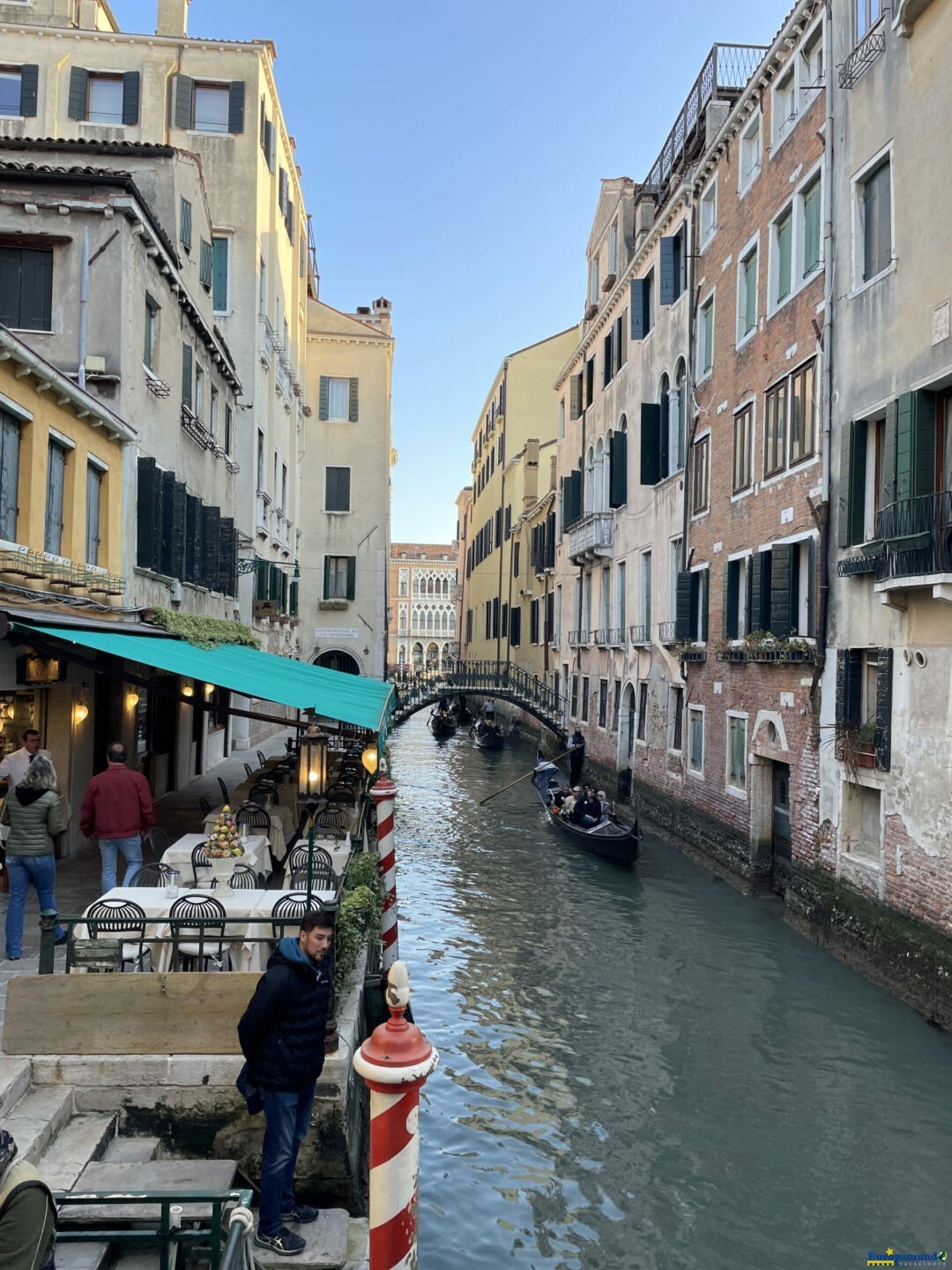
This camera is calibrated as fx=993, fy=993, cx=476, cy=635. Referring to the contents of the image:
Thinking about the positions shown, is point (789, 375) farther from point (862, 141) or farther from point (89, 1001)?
point (89, 1001)

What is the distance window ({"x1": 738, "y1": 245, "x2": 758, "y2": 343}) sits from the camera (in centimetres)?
1519

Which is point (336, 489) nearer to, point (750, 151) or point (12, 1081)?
point (750, 151)

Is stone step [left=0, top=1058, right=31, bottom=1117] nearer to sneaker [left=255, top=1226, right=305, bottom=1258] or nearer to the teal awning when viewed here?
sneaker [left=255, top=1226, right=305, bottom=1258]

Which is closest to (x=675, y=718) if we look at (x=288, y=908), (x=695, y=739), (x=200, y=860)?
(x=695, y=739)

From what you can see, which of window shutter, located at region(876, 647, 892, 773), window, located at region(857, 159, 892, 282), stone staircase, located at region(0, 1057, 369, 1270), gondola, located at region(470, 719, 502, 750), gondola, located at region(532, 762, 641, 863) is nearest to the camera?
stone staircase, located at region(0, 1057, 369, 1270)

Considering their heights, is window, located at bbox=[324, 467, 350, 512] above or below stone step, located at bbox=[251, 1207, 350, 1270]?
above

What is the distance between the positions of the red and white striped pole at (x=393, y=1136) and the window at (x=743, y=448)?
12.7 meters

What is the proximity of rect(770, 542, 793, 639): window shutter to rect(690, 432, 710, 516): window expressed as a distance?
4.07 meters

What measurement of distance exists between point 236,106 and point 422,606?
239 feet

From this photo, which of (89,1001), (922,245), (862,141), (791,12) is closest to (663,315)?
(791,12)

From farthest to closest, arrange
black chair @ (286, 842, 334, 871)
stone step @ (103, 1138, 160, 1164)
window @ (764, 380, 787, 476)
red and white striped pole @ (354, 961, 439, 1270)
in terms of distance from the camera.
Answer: window @ (764, 380, 787, 476) → black chair @ (286, 842, 334, 871) → stone step @ (103, 1138, 160, 1164) → red and white striped pole @ (354, 961, 439, 1270)

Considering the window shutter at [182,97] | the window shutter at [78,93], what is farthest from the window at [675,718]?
the window shutter at [78,93]

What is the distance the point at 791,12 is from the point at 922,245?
5.50m

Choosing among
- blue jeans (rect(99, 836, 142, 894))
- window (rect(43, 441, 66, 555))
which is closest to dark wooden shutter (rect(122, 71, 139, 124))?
window (rect(43, 441, 66, 555))
